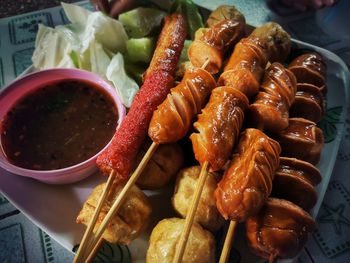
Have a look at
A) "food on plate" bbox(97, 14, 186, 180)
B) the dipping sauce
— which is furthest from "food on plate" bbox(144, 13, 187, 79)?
the dipping sauce

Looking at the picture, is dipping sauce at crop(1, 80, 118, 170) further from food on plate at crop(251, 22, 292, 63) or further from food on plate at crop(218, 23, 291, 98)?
food on plate at crop(251, 22, 292, 63)

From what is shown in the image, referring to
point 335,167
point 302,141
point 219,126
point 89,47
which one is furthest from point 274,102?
point 89,47

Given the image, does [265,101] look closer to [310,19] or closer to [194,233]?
[194,233]

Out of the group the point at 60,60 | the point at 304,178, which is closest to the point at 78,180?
the point at 60,60

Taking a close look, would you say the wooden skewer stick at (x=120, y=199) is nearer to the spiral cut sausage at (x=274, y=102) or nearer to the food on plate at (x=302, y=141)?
the spiral cut sausage at (x=274, y=102)

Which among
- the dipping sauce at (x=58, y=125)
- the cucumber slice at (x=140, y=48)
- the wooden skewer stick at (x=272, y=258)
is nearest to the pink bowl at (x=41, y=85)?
the dipping sauce at (x=58, y=125)
